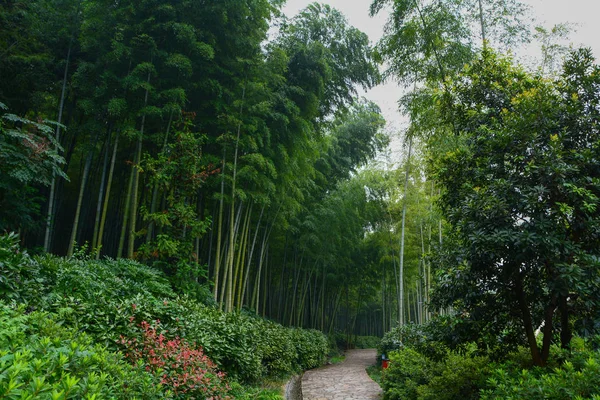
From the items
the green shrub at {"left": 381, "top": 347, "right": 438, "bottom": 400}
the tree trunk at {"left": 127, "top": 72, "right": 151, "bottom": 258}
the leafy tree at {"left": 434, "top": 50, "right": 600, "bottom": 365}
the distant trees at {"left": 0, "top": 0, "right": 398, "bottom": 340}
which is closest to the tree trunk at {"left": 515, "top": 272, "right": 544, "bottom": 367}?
the leafy tree at {"left": 434, "top": 50, "right": 600, "bottom": 365}

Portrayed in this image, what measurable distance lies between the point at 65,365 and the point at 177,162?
4.34m

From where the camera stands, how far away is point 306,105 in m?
7.10

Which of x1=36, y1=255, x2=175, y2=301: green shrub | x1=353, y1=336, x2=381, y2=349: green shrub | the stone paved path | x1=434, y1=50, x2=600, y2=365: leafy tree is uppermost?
x1=434, y1=50, x2=600, y2=365: leafy tree

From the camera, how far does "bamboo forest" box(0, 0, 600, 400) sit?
275 centimetres

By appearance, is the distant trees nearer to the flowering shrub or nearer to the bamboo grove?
the bamboo grove

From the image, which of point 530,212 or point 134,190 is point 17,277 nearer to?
point 134,190

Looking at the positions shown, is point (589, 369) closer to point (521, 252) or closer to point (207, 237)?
point (521, 252)

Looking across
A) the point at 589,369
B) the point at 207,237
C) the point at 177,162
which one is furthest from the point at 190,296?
the point at 589,369

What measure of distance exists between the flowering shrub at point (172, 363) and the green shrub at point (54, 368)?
0.44 meters

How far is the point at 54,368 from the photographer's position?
4.91 ft

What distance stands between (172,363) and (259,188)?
14.1ft

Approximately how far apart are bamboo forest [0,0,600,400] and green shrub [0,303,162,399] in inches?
0.4

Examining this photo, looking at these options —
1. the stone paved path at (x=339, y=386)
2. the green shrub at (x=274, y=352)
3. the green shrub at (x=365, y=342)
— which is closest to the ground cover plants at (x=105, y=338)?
the green shrub at (x=274, y=352)

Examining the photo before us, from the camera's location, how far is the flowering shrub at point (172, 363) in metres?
2.64
